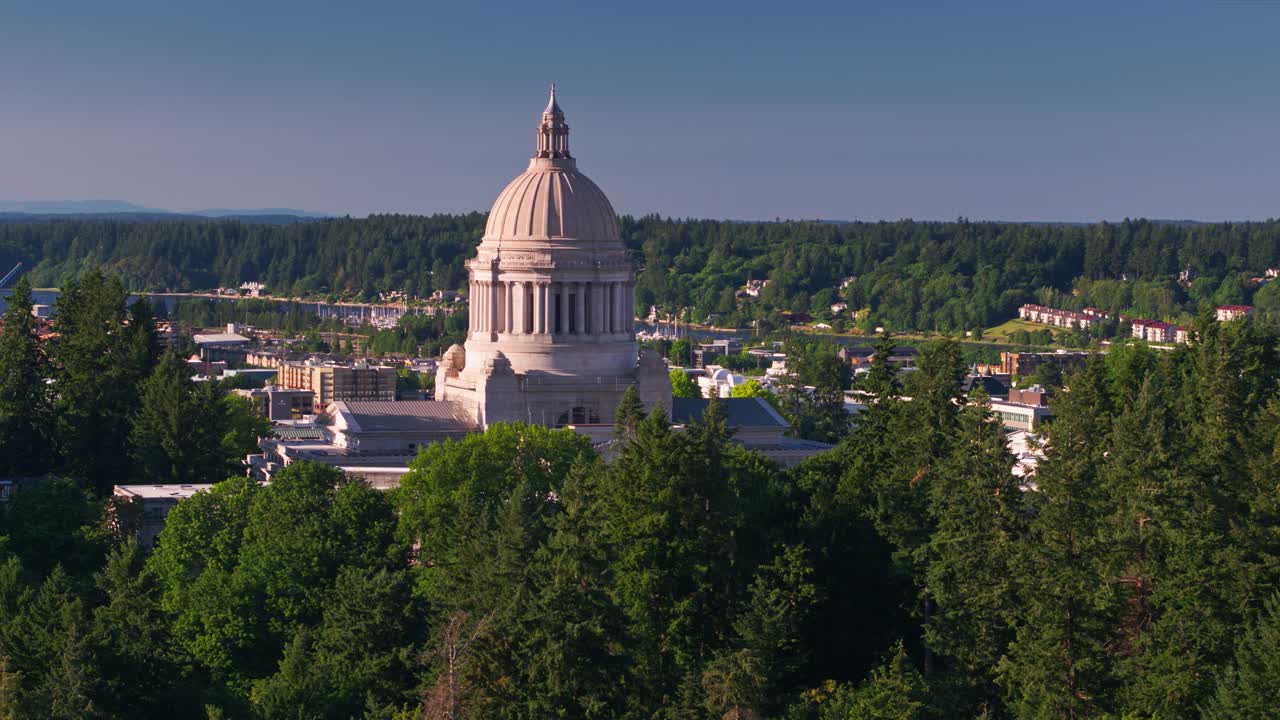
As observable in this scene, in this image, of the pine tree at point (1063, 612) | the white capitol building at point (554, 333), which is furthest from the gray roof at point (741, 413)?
the pine tree at point (1063, 612)

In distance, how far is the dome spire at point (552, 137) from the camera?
87500mm

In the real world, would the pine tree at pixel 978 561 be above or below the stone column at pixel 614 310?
below

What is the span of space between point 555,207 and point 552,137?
263 centimetres

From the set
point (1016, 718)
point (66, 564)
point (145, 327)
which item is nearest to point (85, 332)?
point (145, 327)

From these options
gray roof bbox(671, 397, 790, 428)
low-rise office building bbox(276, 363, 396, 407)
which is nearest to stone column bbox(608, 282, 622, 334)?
gray roof bbox(671, 397, 790, 428)

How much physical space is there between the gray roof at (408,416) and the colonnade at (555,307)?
400cm

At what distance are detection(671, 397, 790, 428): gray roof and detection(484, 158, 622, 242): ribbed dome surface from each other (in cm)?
694

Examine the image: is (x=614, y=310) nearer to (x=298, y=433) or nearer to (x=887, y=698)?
(x=298, y=433)

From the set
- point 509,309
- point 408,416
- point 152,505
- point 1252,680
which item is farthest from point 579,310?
point 1252,680

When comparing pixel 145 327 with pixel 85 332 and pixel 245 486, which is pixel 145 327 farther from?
pixel 245 486

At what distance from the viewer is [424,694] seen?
54219 millimetres

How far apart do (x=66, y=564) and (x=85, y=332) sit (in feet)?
59.5

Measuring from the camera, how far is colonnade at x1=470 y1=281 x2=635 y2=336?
87562 millimetres

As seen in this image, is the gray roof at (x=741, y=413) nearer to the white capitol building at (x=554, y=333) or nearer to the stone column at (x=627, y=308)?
the white capitol building at (x=554, y=333)
